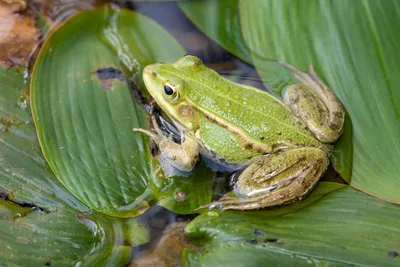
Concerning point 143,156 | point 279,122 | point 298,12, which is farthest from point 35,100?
point 298,12

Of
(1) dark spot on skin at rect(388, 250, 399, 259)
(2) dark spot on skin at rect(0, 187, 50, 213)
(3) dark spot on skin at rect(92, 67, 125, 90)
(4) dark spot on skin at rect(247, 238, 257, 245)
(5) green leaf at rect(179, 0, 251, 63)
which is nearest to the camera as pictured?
(1) dark spot on skin at rect(388, 250, 399, 259)

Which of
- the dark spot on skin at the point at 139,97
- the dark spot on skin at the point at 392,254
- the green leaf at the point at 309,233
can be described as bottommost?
the dark spot on skin at the point at 392,254

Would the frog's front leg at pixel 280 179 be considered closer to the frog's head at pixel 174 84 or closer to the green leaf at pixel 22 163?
the frog's head at pixel 174 84

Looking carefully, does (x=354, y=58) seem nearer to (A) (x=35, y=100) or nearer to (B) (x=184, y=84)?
(B) (x=184, y=84)

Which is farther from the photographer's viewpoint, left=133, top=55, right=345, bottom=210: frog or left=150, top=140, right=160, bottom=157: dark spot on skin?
left=150, top=140, right=160, bottom=157: dark spot on skin

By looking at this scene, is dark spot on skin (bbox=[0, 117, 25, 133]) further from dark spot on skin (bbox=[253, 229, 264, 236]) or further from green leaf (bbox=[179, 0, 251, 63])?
dark spot on skin (bbox=[253, 229, 264, 236])

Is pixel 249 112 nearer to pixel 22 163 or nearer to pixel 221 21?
pixel 221 21

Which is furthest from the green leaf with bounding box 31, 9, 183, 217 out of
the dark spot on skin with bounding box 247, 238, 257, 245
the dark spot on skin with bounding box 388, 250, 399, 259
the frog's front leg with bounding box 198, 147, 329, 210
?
the dark spot on skin with bounding box 388, 250, 399, 259

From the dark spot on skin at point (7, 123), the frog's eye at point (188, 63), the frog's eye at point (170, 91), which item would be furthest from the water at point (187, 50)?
the frog's eye at point (188, 63)

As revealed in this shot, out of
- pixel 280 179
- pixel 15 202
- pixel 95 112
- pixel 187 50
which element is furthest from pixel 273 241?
pixel 187 50
